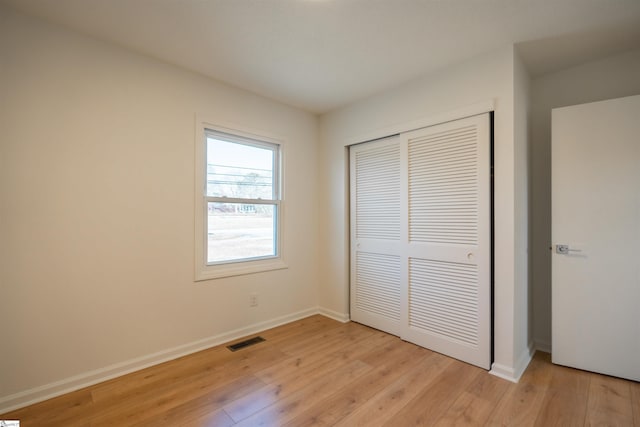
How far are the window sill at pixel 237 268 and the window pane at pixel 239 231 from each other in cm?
7

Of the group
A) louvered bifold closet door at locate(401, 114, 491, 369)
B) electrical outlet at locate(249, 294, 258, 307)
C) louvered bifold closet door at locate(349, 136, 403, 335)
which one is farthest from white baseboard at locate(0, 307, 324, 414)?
louvered bifold closet door at locate(401, 114, 491, 369)

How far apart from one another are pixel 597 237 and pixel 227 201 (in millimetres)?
3213

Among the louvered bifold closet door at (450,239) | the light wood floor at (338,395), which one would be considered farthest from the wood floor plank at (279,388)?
the louvered bifold closet door at (450,239)

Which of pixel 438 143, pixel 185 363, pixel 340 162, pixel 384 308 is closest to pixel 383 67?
pixel 438 143

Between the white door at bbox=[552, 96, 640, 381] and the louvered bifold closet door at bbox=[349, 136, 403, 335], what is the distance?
4.36 feet

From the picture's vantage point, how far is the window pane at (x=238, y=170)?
2.87 meters

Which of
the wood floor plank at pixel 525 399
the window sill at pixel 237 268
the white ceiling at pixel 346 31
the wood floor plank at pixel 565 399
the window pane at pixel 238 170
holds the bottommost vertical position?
the wood floor plank at pixel 525 399

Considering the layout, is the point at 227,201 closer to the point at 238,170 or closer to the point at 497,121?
the point at 238,170

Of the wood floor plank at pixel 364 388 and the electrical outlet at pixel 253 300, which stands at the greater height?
the electrical outlet at pixel 253 300

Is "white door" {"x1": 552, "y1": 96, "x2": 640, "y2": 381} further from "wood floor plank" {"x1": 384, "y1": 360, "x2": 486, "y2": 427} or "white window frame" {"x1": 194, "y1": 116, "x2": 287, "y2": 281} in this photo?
"white window frame" {"x1": 194, "y1": 116, "x2": 287, "y2": 281}

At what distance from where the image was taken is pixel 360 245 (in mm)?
3367

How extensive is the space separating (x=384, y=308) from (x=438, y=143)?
5.86ft

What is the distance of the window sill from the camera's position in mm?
2738

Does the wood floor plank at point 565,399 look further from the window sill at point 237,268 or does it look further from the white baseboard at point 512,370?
the window sill at point 237,268
